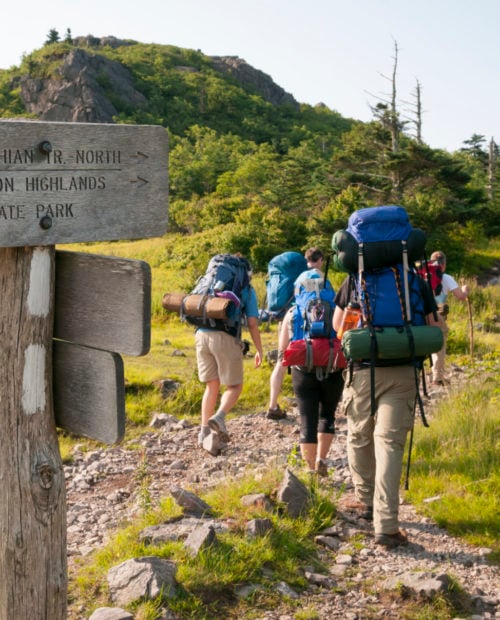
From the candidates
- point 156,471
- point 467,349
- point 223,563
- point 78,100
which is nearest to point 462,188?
point 467,349

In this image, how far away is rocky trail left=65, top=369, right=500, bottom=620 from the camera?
369 cm

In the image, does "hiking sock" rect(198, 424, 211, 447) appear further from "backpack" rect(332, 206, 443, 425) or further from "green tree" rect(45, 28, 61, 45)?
"green tree" rect(45, 28, 61, 45)

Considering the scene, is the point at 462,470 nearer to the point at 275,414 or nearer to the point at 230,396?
the point at 230,396

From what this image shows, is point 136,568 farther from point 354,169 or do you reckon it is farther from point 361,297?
point 354,169

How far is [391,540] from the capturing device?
425cm

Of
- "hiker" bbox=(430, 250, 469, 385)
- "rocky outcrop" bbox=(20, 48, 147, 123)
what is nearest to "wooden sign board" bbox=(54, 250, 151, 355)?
"hiker" bbox=(430, 250, 469, 385)

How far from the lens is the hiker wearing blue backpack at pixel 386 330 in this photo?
165 inches

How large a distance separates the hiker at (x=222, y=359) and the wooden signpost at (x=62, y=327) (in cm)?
401

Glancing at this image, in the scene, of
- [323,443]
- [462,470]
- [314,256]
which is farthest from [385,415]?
[314,256]

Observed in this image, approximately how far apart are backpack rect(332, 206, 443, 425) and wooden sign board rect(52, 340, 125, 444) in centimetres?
222

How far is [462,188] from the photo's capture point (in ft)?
83.9

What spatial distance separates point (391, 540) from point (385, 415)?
698mm

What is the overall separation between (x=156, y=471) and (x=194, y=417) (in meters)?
1.71

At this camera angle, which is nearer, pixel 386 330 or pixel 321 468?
pixel 386 330
